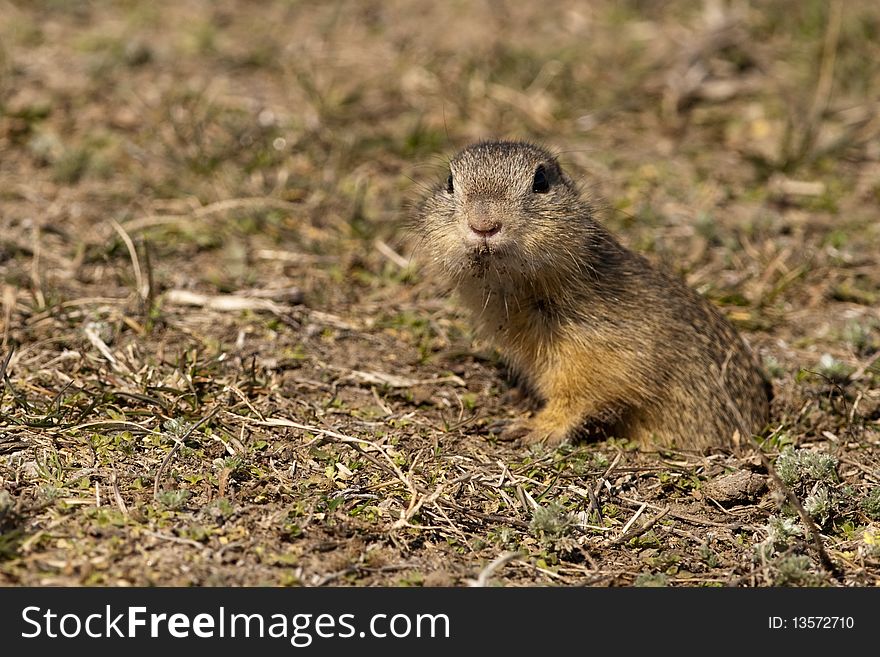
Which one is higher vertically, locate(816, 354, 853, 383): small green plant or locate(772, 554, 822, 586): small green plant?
locate(816, 354, 853, 383): small green plant

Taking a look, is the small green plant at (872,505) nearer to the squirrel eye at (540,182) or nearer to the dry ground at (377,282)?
the dry ground at (377,282)

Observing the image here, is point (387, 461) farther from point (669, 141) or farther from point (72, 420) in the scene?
point (669, 141)

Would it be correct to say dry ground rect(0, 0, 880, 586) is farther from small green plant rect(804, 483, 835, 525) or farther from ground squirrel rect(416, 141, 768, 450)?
ground squirrel rect(416, 141, 768, 450)

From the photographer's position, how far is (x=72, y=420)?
237 inches

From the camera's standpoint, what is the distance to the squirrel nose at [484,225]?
599 cm

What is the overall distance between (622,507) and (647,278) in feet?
5.72

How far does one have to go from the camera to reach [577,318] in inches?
265

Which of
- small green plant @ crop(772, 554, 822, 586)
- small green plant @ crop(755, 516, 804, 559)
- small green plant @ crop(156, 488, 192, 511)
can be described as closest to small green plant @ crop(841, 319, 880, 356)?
small green plant @ crop(755, 516, 804, 559)

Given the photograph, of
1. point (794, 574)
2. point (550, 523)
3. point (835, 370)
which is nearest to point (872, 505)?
point (794, 574)

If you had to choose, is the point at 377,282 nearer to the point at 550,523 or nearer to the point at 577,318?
the point at 577,318

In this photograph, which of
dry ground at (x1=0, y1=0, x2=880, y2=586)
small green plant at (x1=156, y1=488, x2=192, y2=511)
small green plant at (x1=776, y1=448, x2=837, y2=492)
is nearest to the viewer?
small green plant at (x1=156, y1=488, x2=192, y2=511)

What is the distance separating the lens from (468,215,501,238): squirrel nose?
599cm

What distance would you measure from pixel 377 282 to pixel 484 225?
257 centimetres

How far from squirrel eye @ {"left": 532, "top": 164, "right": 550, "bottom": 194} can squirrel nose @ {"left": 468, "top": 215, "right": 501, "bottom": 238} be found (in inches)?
25.1
